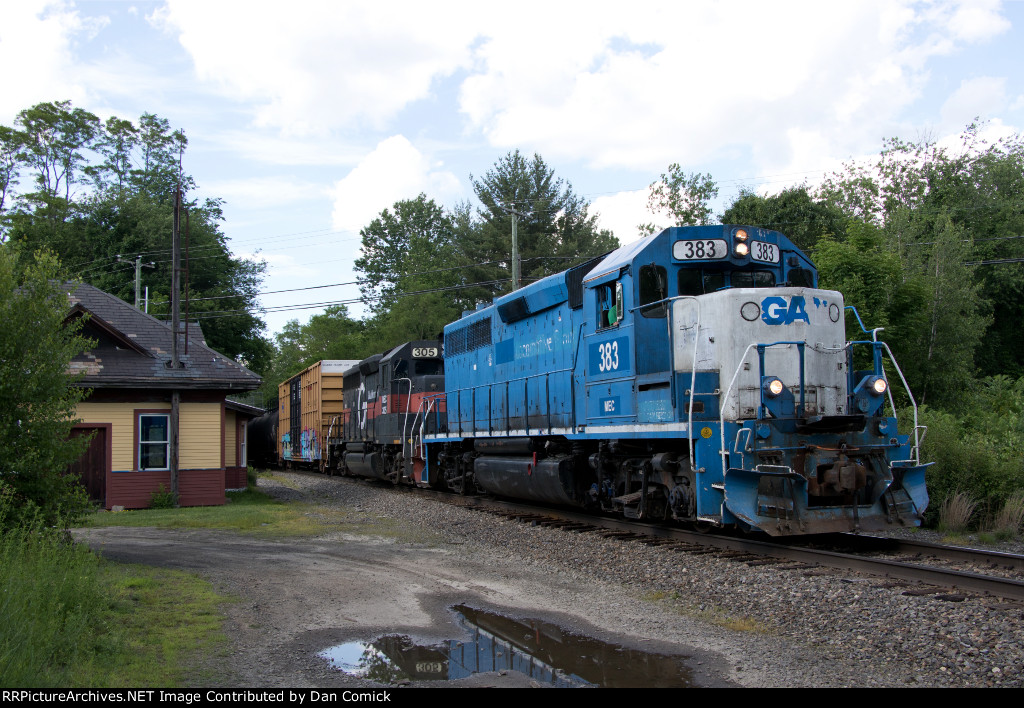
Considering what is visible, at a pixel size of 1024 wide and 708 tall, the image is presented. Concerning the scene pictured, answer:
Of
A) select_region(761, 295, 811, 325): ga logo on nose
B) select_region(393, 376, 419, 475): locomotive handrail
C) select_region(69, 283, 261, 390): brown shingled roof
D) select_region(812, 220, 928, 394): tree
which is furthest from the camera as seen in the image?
select_region(393, 376, 419, 475): locomotive handrail

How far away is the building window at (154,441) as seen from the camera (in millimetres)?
18820

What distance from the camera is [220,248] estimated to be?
49.9 m

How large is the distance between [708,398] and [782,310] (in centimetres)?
140

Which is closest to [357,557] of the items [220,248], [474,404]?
[474,404]

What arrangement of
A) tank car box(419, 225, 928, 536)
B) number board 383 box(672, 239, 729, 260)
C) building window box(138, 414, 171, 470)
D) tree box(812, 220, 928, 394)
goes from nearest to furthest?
tank car box(419, 225, 928, 536)
number board 383 box(672, 239, 729, 260)
tree box(812, 220, 928, 394)
building window box(138, 414, 171, 470)

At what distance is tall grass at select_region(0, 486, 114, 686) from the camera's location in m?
4.97

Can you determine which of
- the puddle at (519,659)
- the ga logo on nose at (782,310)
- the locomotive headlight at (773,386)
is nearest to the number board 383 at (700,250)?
the ga logo on nose at (782,310)

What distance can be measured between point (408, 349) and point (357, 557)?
430 inches

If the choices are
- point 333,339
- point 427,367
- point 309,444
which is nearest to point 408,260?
point 333,339

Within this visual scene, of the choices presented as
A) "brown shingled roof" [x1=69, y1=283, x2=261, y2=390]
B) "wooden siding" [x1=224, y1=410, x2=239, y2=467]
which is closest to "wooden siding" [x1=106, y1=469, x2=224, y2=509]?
"brown shingled roof" [x1=69, y1=283, x2=261, y2=390]

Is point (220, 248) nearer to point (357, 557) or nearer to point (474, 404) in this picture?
point (474, 404)

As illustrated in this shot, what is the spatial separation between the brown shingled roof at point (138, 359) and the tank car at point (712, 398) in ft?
30.6

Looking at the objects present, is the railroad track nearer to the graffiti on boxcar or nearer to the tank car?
the tank car

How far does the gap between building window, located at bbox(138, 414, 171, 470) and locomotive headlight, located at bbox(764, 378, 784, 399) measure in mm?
15120
